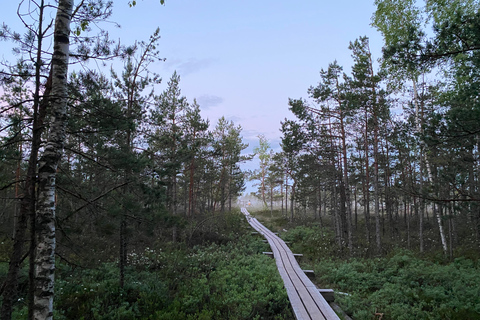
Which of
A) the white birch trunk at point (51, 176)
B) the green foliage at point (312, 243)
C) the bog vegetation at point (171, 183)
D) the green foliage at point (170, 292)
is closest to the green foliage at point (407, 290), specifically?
the bog vegetation at point (171, 183)

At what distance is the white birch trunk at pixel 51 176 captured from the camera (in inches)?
139

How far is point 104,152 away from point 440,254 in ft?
57.9

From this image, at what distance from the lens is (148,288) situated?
9391 mm

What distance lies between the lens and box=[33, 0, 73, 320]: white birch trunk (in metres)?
3.53

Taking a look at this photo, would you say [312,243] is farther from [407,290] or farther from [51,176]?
[51,176]

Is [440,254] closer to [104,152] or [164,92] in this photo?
[104,152]

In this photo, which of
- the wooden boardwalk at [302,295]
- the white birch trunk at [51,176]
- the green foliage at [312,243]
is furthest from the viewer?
the green foliage at [312,243]

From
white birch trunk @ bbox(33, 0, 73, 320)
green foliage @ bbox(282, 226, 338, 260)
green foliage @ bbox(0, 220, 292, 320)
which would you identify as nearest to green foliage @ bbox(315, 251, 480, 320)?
green foliage @ bbox(0, 220, 292, 320)

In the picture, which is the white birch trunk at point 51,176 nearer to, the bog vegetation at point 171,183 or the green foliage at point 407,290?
the bog vegetation at point 171,183

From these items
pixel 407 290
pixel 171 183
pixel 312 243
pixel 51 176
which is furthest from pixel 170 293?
pixel 312 243

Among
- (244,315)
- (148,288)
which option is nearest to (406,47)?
(244,315)

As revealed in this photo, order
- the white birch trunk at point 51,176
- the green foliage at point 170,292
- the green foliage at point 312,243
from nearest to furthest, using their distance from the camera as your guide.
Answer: the white birch trunk at point 51,176 → the green foliage at point 170,292 → the green foliage at point 312,243

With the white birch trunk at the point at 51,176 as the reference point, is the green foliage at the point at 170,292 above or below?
below

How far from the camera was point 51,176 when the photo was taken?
Answer: 12.5ft
